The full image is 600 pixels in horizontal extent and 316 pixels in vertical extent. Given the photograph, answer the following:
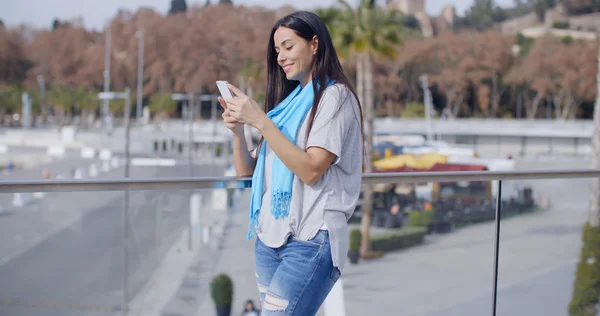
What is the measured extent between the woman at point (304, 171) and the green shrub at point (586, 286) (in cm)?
251

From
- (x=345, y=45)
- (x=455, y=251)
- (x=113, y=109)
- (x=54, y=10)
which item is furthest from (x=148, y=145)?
(x=455, y=251)

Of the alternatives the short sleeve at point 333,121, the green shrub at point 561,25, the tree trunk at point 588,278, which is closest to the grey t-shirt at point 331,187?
the short sleeve at point 333,121

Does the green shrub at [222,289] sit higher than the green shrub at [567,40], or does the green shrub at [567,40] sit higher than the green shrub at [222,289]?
the green shrub at [567,40]

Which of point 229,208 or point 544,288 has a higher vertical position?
point 229,208

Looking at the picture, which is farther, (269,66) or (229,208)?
(229,208)

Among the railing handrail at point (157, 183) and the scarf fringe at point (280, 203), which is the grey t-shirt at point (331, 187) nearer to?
the scarf fringe at point (280, 203)

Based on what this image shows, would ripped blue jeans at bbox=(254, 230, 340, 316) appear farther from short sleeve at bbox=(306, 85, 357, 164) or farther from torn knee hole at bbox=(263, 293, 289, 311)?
short sleeve at bbox=(306, 85, 357, 164)

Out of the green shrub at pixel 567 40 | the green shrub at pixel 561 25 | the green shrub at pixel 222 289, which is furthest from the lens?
the green shrub at pixel 561 25

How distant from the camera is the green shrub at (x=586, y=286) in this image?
4082 mm

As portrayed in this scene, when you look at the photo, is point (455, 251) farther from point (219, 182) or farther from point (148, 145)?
point (148, 145)

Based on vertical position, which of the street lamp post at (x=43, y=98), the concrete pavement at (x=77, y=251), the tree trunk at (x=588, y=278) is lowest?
the tree trunk at (x=588, y=278)

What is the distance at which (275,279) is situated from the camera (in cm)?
183

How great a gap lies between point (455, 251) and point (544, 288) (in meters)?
0.69

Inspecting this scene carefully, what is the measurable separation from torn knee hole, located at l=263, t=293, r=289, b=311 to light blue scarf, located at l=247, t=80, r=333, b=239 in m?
0.19
